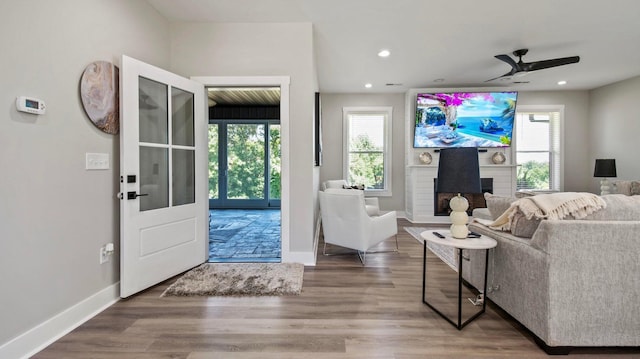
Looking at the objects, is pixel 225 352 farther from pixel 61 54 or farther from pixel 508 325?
pixel 61 54

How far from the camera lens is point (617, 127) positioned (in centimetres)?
554

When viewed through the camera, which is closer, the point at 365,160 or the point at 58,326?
the point at 58,326

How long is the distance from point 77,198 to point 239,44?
7.24 feet

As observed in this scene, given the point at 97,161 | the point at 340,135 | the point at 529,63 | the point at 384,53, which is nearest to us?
the point at 97,161

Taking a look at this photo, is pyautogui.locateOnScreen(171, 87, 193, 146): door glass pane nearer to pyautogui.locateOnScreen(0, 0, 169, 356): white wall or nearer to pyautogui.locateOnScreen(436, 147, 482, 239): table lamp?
pyautogui.locateOnScreen(0, 0, 169, 356): white wall

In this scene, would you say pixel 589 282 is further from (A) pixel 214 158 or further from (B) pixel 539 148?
(A) pixel 214 158

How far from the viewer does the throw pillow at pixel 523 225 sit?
2.02 metres

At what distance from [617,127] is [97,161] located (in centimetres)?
809

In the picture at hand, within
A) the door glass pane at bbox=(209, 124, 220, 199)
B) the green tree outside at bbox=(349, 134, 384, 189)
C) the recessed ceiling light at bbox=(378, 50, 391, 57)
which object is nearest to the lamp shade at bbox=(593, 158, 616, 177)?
the green tree outside at bbox=(349, 134, 384, 189)

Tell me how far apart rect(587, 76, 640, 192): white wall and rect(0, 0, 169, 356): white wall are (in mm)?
7824

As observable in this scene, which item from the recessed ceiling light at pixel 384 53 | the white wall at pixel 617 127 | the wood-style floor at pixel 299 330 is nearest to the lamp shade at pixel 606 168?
the white wall at pixel 617 127

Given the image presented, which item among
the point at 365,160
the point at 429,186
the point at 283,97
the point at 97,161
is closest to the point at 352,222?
the point at 283,97

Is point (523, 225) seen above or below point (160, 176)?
below

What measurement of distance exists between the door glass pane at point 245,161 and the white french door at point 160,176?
173 inches
